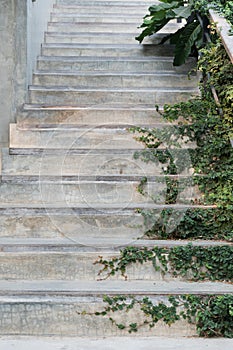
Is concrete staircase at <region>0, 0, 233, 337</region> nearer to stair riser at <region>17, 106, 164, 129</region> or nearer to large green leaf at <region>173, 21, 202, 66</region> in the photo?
stair riser at <region>17, 106, 164, 129</region>

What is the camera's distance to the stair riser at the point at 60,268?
3328 millimetres

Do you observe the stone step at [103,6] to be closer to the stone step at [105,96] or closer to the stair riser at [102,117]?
the stone step at [105,96]

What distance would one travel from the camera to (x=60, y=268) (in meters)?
3.34

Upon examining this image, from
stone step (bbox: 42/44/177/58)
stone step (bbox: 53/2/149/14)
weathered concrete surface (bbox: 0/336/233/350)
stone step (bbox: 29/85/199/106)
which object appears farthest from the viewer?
stone step (bbox: 53/2/149/14)

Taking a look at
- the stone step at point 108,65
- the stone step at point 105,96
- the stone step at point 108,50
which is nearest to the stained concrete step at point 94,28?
the stone step at point 108,50

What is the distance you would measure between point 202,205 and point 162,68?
201cm

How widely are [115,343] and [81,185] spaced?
1241 mm

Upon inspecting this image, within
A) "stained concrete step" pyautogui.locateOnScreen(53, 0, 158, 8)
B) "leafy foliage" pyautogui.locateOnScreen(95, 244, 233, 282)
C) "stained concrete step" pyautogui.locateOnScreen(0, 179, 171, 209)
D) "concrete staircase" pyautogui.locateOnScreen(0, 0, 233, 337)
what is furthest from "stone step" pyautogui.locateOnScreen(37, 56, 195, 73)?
"leafy foliage" pyautogui.locateOnScreen(95, 244, 233, 282)

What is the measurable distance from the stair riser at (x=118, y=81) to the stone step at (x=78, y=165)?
3.79 ft

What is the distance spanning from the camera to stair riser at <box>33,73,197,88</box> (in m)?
5.30

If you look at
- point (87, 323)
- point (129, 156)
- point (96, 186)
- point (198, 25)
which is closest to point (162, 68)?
point (198, 25)

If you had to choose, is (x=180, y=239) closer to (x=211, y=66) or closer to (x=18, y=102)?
(x=211, y=66)

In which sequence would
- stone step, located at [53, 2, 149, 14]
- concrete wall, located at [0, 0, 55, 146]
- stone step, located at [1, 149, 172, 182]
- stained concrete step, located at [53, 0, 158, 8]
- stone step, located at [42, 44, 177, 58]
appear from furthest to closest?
1. stained concrete step, located at [53, 0, 158, 8]
2. stone step, located at [53, 2, 149, 14]
3. stone step, located at [42, 44, 177, 58]
4. concrete wall, located at [0, 0, 55, 146]
5. stone step, located at [1, 149, 172, 182]

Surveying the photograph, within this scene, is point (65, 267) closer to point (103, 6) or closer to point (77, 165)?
point (77, 165)
